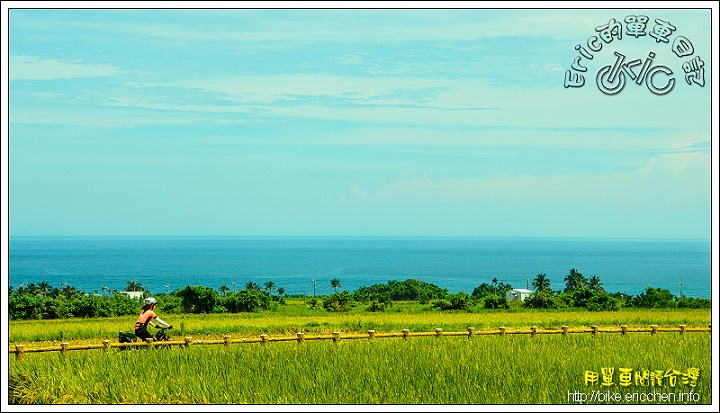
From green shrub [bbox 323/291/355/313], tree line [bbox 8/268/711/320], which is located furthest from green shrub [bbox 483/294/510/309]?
green shrub [bbox 323/291/355/313]

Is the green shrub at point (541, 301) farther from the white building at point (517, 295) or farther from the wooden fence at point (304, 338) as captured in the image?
the wooden fence at point (304, 338)

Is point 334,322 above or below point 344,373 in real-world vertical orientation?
below

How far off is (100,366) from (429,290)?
14.7 m

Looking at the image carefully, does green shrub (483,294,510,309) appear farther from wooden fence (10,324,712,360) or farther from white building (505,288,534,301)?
wooden fence (10,324,712,360)

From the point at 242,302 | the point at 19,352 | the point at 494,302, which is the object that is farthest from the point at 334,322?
the point at 19,352

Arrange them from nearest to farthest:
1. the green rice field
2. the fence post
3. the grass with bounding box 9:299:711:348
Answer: the green rice field
the fence post
the grass with bounding box 9:299:711:348

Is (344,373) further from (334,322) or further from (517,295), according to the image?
(517,295)

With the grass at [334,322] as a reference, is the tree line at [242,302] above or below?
above

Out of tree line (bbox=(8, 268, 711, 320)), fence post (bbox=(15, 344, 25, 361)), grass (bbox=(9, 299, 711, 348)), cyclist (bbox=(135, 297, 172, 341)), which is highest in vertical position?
cyclist (bbox=(135, 297, 172, 341))

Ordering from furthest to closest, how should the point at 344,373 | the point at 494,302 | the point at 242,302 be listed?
the point at 494,302 → the point at 242,302 → the point at 344,373

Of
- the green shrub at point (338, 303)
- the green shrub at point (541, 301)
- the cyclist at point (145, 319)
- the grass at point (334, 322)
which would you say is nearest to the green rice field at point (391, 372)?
the cyclist at point (145, 319)

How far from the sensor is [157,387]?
8.02 metres

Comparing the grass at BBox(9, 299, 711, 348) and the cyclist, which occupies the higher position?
the cyclist

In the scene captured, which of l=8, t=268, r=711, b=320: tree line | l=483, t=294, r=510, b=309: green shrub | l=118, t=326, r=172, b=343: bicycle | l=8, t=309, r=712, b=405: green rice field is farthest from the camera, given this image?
l=483, t=294, r=510, b=309: green shrub
